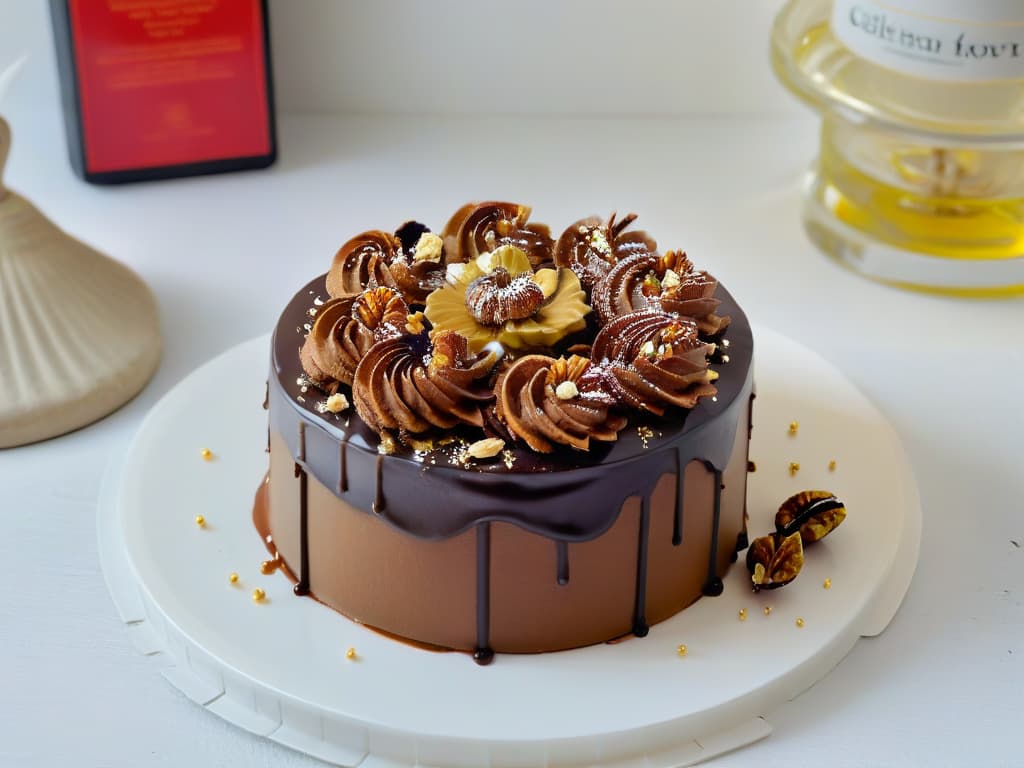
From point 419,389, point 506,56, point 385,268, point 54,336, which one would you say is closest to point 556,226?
point 506,56

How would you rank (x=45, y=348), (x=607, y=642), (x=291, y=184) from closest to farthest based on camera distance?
(x=607, y=642) → (x=45, y=348) → (x=291, y=184)

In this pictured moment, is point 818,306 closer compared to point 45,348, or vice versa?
point 45,348

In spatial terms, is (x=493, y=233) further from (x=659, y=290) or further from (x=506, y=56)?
(x=506, y=56)

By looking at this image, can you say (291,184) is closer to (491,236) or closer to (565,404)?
(491,236)

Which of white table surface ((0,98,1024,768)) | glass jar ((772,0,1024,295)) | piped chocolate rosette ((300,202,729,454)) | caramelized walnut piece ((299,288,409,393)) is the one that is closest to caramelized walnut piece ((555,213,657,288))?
piped chocolate rosette ((300,202,729,454))

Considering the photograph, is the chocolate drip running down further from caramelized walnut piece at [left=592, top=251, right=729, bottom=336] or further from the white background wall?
the white background wall

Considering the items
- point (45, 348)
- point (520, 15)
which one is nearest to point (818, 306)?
point (520, 15)

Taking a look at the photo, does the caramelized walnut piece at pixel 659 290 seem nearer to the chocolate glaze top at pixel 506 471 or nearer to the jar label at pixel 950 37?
the chocolate glaze top at pixel 506 471
